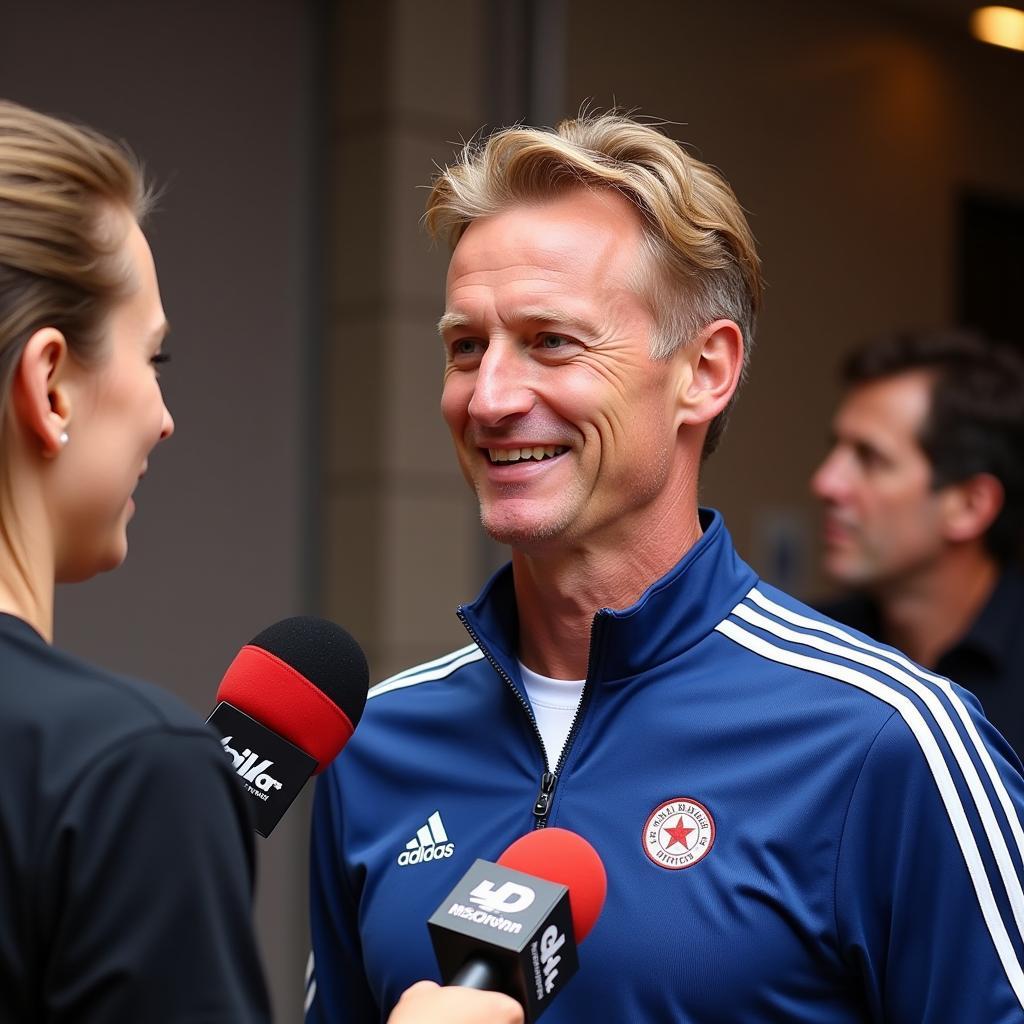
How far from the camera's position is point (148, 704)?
1.17m

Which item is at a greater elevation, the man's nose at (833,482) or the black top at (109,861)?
the black top at (109,861)

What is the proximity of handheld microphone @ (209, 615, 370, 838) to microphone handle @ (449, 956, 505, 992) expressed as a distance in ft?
1.17

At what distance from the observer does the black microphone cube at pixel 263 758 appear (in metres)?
1.71

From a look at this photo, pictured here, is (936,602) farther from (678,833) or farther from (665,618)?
(678,833)

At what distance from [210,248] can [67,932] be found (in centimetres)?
325

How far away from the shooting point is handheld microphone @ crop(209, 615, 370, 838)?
1.71m

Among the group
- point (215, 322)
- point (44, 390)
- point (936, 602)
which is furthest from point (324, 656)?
point (215, 322)

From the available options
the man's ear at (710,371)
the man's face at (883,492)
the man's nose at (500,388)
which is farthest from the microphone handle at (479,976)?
the man's face at (883,492)

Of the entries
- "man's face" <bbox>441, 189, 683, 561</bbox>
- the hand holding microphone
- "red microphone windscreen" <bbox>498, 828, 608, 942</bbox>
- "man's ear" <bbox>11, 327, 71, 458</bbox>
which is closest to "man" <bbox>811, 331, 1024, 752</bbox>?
"man's face" <bbox>441, 189, 683, 561</bbox>

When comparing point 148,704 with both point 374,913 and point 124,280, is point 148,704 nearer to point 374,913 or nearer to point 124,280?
point 124,280

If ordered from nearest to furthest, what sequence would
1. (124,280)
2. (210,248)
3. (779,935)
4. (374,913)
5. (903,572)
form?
(124,280) < (779,935) < (374,913) < (903,572) < (210,248)

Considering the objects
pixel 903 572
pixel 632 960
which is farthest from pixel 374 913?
pixel 903 572

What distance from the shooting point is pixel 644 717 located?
184 centimetres

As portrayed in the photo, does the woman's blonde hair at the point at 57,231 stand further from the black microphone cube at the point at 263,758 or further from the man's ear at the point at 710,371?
the man's ear at the point at 710,371
